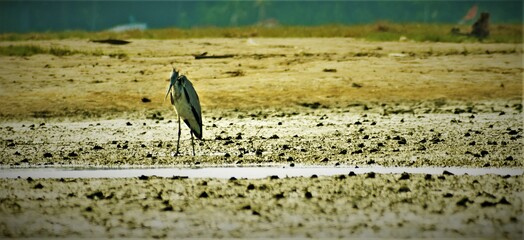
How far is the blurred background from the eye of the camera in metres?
28.5

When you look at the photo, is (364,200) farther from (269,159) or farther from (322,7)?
(322,7)

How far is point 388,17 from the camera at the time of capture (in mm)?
32750

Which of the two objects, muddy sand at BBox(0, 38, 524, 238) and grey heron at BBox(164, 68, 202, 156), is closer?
muddy sand at BBox(0, 38, 524, 238)

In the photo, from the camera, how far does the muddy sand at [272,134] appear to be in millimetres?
6656

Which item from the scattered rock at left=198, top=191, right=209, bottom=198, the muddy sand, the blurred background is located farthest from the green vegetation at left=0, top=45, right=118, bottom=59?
the scattered rock at left=198, top=191, right=209, bottom=198

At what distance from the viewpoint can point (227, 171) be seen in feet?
29.5

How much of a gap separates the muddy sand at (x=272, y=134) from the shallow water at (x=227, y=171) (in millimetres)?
284

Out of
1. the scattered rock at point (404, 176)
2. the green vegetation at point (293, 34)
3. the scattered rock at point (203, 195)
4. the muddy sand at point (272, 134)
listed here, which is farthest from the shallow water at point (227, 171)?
the green vegetation at point (293, 34)

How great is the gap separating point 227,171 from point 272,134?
274 centimetres

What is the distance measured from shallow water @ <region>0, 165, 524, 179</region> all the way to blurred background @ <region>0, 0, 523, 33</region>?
18583mm

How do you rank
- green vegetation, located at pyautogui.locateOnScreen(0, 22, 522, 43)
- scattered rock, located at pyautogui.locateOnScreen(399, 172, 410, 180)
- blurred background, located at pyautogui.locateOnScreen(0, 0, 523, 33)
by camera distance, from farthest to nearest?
blurred background, located at pyautogui.locateOnScreen(0, 0, 523, 33), green vegetation, located at pyautogui.locateOnScreen(0, 22, 522, 43), scattered rock, located at pyautogui.locateOnScreen(399, 172, 410, 180)

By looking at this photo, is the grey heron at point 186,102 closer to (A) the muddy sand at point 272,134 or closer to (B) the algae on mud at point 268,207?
(A) the muddy sand at point 272,134

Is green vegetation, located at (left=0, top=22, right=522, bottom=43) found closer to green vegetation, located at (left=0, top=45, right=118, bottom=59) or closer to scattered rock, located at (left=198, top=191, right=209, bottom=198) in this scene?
green vegetation, located at (left=0, top=45, right=118, bottom=59)

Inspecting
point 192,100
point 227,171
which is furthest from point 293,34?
point 227,171
